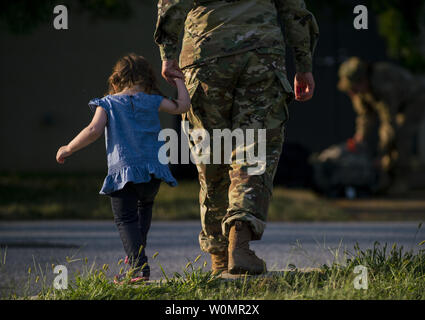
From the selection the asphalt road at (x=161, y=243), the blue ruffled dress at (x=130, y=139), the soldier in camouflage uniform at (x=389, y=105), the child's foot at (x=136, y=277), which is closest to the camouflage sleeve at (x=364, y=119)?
the soldier in camouflage uniform at (x=389, y=105)

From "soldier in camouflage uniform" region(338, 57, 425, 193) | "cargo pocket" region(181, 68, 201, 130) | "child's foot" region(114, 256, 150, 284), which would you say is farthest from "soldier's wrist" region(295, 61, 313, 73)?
"soldier in camouflage uniform" region(338, 57, 425, 193)

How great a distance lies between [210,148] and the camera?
3457 millimetres

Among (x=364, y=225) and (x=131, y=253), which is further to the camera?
(x=364, y=225)

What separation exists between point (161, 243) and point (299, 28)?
8.79ft

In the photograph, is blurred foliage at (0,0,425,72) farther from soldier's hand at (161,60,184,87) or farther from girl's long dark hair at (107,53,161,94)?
soldier's hand at (161,60,184,87)

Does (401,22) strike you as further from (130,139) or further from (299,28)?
(130,139)

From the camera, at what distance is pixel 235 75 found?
11.1 feet

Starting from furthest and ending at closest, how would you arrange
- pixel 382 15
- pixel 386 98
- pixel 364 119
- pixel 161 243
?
pixel 382 15, pixel 364 119, pixel 386 98, pixel 161 243

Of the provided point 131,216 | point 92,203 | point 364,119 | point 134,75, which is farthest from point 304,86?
point 364,119

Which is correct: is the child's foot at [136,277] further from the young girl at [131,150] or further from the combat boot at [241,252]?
the combat boot at [241,252]

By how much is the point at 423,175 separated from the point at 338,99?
2218 millimetres
